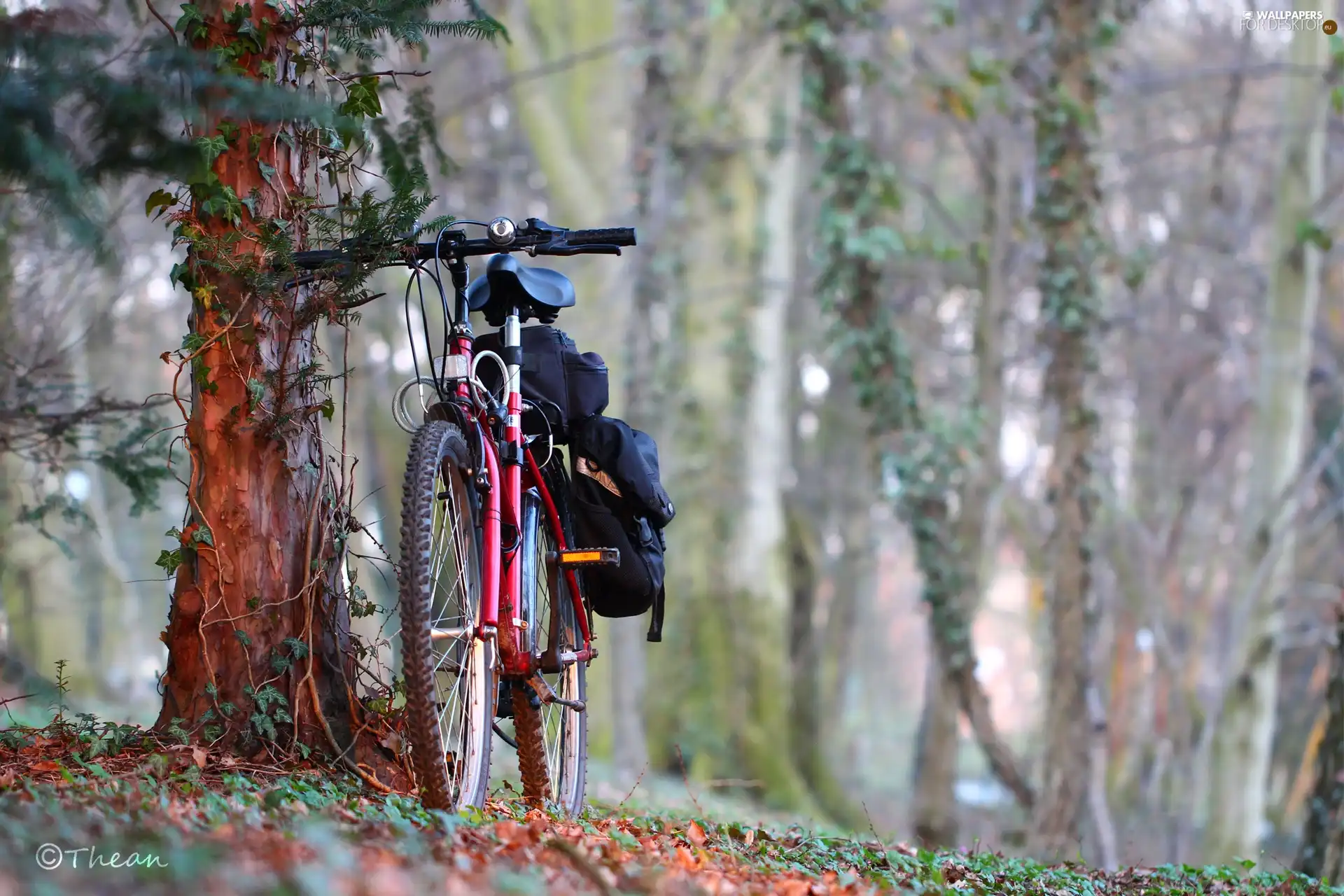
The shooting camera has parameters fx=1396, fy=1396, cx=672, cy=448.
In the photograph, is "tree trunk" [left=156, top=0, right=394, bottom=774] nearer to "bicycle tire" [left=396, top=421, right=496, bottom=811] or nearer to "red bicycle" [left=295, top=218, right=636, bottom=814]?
"red bicycle" [left=295, top=218, right=636, bottom=814]

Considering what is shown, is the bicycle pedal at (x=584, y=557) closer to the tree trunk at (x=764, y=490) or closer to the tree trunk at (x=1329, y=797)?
the tree trunk at (x=1329, y=797)

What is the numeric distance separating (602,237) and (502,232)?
37 cm

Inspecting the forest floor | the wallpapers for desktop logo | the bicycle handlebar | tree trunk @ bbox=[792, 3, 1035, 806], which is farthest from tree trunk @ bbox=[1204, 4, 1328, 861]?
the bicycle handlebar

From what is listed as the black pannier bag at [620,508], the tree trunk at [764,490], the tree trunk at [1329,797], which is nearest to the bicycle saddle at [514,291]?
the black pannier bag at [620,508]

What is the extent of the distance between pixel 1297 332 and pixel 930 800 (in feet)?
19.2

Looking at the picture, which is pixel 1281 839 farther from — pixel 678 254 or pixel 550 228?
pixel 550 228

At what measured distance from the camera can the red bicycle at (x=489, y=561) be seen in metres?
3.87

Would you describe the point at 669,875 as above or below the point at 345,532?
below

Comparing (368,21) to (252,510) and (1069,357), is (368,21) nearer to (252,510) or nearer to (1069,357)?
(252,510)

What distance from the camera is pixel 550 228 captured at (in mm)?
4551

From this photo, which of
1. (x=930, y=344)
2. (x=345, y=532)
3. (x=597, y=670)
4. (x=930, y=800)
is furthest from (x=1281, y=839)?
(x=345, y=532)

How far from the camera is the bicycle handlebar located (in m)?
4.48

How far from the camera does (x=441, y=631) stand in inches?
159

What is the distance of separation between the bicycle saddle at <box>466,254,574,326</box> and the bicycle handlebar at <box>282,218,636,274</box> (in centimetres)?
11
